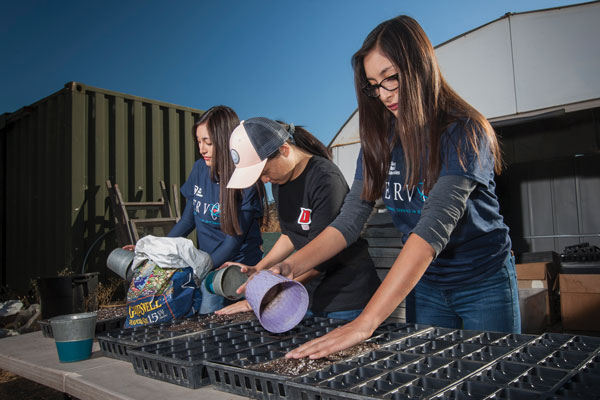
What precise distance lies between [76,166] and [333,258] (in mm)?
5055

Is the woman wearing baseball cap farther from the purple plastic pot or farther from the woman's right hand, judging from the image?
the purple plastic pot

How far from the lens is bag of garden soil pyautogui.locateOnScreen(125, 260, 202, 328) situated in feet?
5.35

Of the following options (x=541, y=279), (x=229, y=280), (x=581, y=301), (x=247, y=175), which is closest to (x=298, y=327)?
(x=229, y=280)

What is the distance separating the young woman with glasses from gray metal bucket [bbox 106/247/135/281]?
690 mm

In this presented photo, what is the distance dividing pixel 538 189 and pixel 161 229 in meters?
5.88

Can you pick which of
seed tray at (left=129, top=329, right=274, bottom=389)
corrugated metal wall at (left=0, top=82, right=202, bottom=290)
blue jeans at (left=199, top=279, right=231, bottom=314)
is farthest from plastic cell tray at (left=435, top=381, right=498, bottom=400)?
corrugated metal wall at (left=0, top=82, right=202, bottom=290)

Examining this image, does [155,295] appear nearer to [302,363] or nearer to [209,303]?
[209,303]

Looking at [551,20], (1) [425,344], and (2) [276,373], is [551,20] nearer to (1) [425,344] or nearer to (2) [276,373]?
(1) [425,344]

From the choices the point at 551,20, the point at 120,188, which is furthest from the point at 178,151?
the point at 551,20

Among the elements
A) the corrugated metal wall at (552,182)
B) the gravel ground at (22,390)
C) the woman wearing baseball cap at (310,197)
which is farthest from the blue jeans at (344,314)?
the corrugated metal wall at (552,182)

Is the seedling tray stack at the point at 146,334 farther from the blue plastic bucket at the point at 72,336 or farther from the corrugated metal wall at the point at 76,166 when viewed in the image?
the corrugated metal wall at the point at 76,166

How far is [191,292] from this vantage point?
173 cm

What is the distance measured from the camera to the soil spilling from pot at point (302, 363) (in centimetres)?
96

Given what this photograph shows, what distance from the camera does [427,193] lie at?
1385 millimetres
